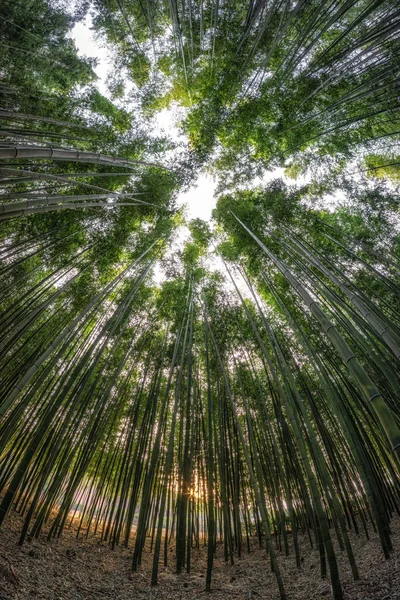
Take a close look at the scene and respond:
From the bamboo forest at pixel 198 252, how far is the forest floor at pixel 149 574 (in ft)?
0.15

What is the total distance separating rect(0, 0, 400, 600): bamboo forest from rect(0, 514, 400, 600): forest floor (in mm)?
45

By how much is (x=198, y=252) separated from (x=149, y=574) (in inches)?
190

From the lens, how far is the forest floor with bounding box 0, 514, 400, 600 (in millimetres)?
2516

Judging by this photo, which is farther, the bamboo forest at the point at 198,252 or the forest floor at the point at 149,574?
the bamboo forest at the point at 198,252

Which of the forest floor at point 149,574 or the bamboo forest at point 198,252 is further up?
the bamboo forest at point 198,252

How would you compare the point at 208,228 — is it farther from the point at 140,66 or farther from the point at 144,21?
the point at 144,21

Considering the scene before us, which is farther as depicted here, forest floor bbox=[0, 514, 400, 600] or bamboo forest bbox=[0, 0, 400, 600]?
bamboo forest bbox=[0, 0, 400, 600]

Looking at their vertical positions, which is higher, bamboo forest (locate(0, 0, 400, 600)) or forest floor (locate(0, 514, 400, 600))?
bamboo forest (locate(0, 0, 400, 600))

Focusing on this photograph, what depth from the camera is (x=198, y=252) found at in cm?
564

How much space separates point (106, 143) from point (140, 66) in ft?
4.70

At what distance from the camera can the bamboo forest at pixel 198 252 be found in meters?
3.40

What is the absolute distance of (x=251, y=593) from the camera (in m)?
3.24

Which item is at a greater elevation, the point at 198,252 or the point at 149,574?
the point at 198,252

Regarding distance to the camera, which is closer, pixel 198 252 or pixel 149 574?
pixel 149 574
